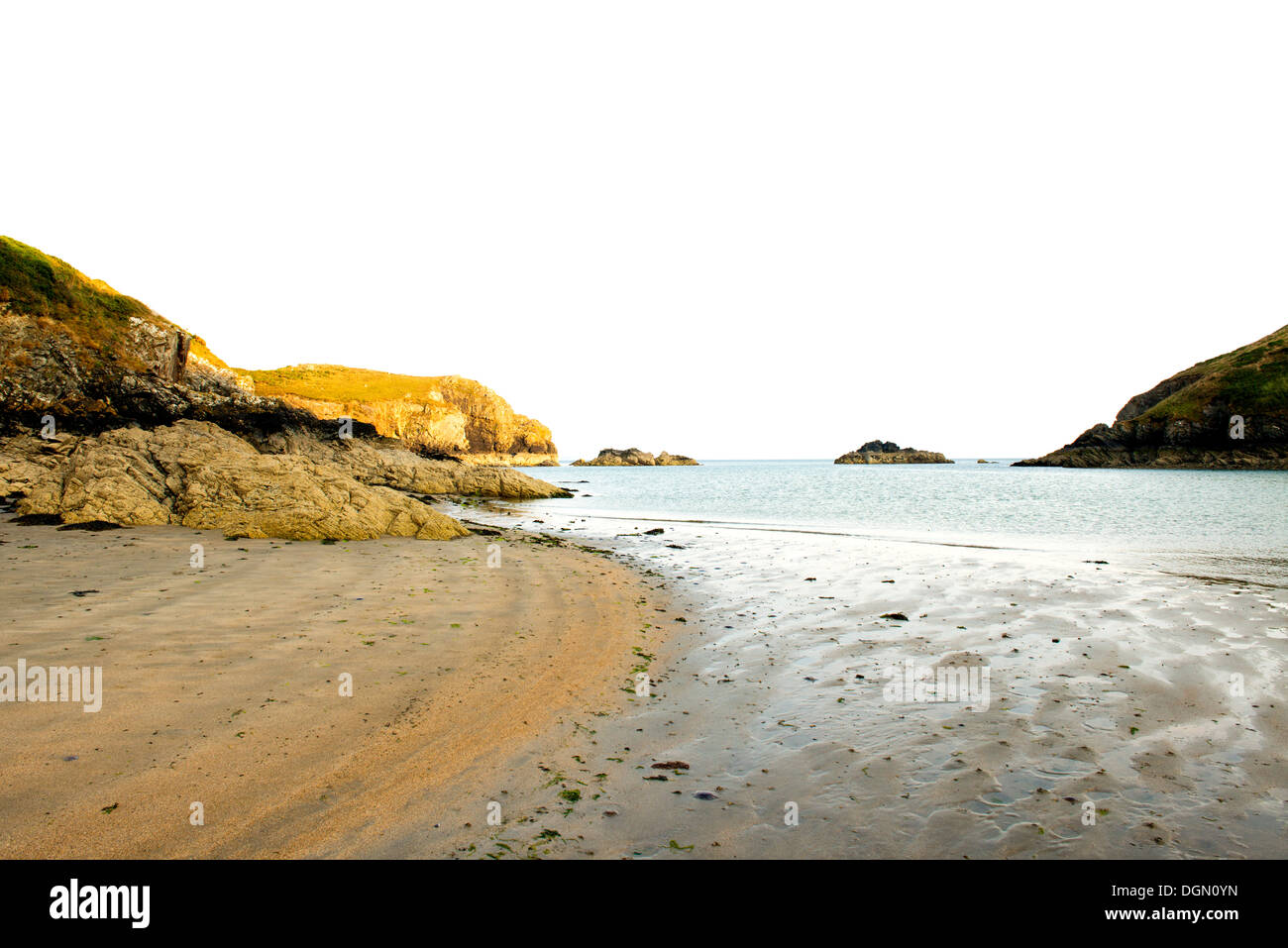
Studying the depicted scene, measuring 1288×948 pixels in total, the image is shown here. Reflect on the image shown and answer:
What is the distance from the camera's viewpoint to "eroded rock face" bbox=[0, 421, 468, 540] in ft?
55.1

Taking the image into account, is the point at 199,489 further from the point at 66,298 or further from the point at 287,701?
the point at 66,298

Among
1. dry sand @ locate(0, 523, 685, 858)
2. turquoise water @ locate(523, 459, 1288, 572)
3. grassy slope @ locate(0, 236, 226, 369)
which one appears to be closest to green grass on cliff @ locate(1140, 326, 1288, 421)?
turquoise water @ locate(523, 459, 1288, 572)

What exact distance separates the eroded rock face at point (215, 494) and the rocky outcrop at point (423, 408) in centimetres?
6302

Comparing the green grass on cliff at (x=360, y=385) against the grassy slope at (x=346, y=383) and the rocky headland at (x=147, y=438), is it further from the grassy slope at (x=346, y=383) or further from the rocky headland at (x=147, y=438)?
the rocky headland at (x=147, y=438)

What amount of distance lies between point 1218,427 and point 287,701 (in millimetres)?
140522

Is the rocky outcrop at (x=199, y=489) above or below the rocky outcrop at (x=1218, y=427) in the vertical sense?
below

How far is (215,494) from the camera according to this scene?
18234 millimetres

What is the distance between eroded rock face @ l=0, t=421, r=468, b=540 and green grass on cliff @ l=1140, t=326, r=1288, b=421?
440 feet

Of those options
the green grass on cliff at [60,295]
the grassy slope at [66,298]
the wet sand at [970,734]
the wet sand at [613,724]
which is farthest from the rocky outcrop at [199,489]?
the wet sand at [970,734]

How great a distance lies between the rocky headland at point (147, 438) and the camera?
17344 mm

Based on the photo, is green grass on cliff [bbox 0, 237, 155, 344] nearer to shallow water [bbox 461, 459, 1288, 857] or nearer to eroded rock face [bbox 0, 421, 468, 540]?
eroded rock face [bbox 0, 421, 468, 540]
